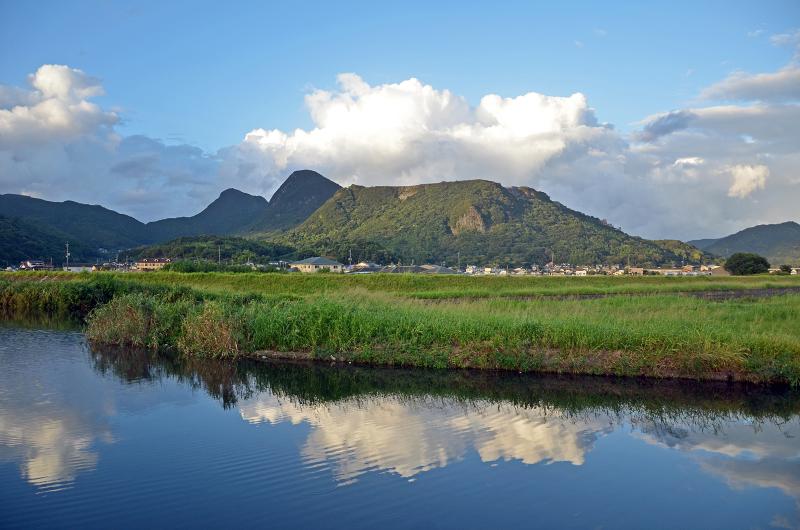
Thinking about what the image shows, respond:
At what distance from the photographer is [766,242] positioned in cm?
15925

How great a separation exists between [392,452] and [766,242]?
181m

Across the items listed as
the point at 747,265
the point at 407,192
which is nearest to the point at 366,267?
the point at 747,265

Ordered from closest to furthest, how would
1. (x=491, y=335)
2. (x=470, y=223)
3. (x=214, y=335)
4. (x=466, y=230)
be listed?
(x=491, y=335) → (x=214, y=335) → (x=466, y=230) → (x=470, y=223)

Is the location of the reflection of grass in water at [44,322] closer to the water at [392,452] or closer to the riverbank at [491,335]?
the riverbank at [491,335]

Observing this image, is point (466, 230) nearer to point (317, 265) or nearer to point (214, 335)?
point (317, 265)

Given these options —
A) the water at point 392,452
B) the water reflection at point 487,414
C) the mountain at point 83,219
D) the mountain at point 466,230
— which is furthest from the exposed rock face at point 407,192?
the water at point 392,452

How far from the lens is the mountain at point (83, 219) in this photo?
16050cm

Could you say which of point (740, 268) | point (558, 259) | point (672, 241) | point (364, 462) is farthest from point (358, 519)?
point (672, 241)

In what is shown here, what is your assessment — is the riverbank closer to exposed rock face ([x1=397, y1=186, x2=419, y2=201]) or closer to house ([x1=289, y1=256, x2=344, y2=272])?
house ([x1=289, y1=256, x2=344, y2=272])

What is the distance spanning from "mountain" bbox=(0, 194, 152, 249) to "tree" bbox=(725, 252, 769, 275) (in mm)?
144175

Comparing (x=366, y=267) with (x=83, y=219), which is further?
(x=83, y=219)

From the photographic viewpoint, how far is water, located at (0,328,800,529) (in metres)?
7.78

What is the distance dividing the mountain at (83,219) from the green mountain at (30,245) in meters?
32.6

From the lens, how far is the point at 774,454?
10.2 meters
